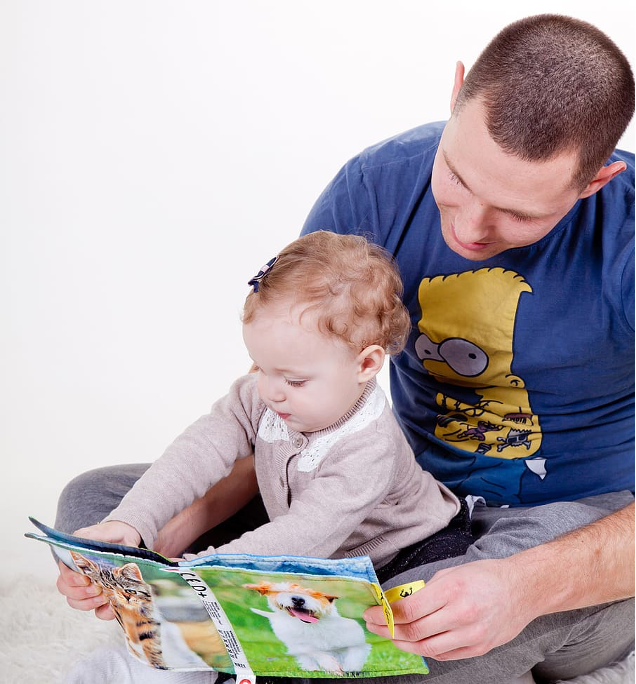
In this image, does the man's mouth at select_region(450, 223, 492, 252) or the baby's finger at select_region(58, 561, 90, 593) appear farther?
the man's mouth at select_region(450, 223, 492, 252)

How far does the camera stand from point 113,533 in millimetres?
1220

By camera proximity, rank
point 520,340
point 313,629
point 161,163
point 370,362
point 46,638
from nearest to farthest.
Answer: point 313,629
point 370,362
point 520,340
point 46,638
point 161,163

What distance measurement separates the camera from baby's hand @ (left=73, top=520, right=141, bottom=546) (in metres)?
1.21

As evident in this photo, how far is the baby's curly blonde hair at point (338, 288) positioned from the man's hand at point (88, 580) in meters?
0.33

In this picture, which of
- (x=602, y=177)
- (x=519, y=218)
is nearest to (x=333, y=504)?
(x=519, y=218)

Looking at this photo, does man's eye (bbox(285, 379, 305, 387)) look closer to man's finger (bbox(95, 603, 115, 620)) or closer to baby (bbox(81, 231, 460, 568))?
baby (bbox(81, 231, 460, 568))

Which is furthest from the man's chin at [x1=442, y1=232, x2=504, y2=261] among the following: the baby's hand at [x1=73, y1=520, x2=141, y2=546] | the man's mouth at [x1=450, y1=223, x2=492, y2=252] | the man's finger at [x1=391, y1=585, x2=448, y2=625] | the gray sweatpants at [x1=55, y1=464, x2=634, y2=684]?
the baby's hand at [x1=73, y1=520, x2=141, y2=546]

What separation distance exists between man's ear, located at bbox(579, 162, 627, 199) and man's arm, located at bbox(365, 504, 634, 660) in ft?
1.50

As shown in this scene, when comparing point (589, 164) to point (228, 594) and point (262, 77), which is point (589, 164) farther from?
point (262, 77)

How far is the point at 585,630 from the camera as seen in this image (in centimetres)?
136

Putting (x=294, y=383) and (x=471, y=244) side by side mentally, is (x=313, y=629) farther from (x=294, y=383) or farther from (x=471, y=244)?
(x=471, y=244)

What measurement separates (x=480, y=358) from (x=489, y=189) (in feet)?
1.07

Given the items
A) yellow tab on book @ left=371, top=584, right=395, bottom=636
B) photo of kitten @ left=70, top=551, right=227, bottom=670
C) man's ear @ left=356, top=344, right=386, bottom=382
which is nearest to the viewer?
yellow tab on book @ left=371, top=584, right=395, bottom=636

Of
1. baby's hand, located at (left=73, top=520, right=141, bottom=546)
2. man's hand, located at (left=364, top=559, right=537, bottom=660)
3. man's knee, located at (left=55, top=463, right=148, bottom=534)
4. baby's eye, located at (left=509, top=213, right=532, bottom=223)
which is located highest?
baby's eye, located at (left=509, top=213, right=532, bottom=223)
